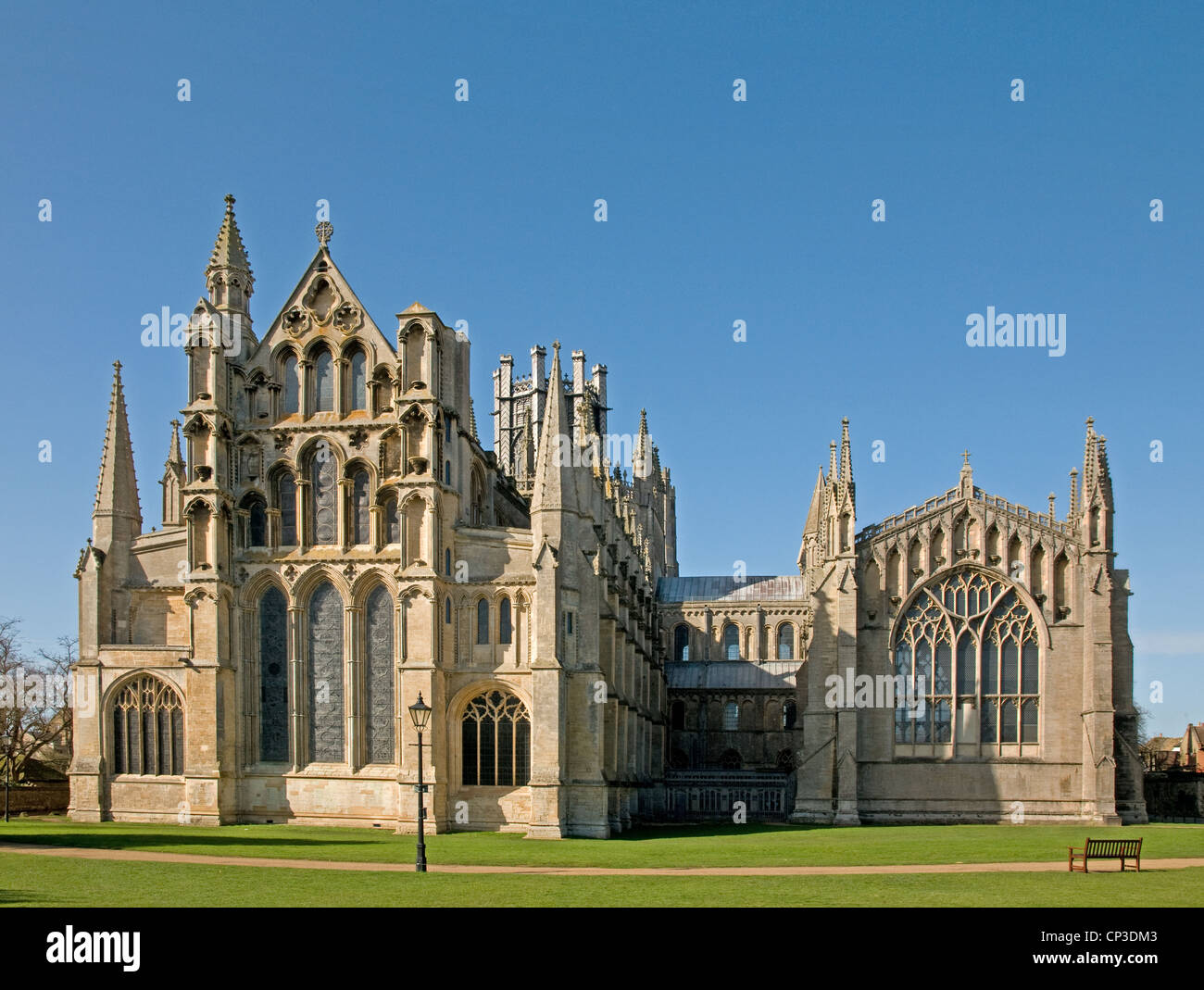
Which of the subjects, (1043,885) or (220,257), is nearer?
(1043,885)

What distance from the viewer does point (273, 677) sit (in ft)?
165

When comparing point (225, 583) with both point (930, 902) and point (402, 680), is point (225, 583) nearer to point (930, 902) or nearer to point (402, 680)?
point (402, 680)

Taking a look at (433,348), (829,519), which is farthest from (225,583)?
(829,519)

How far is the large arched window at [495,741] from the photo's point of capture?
156ft

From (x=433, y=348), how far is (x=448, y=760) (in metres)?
15.2

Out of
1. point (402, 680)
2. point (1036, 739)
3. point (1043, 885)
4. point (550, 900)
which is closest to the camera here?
point (550, 900)

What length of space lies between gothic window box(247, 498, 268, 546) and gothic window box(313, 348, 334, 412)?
436 centimetres

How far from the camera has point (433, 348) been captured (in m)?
49.0

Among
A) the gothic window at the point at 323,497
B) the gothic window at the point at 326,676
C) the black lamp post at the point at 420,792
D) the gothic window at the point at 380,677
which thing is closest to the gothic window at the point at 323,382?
the gothic window at the point at 323,497

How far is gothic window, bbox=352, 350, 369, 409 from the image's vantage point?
50.8 m

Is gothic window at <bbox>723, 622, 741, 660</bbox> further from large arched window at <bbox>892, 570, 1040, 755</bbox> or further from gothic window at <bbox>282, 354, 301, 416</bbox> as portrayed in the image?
gothic window at <bbox>282, 354, 301, 416</bbox>

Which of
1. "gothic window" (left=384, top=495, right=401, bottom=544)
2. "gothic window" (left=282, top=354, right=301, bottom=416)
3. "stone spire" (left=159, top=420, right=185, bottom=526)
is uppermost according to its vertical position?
"gothic window" (left=282, top=354, right=301, bottom=416)

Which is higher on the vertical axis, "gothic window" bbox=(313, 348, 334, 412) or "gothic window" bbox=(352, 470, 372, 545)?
"gothic window" bbox=(313, 348, 334, 412)

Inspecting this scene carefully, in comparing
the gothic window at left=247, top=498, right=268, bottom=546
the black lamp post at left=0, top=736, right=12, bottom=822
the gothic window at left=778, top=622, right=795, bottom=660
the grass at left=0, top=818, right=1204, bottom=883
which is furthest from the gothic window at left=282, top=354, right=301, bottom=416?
the gothic window at left=778, top=622, right=795, bottom=660
